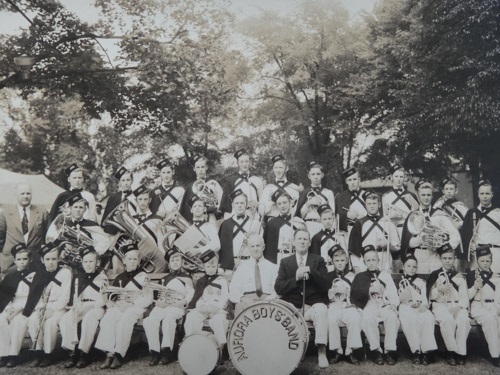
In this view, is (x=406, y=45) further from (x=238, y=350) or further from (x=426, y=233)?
(x=238, y=350)

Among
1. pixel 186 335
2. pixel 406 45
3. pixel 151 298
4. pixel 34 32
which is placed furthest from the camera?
pixel 34 32

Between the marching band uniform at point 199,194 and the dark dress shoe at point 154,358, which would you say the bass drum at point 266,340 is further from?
the marching band uniform at point 199,194

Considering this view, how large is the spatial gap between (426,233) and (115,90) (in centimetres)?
411

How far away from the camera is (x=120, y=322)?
4.91 m

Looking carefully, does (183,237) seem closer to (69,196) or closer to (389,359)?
(69,196)

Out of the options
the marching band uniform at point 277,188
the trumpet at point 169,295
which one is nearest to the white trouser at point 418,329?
the marching band uniform at point 277,188

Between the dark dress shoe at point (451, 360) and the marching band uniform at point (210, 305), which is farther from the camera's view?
the marching band uniform at point (210, 305)

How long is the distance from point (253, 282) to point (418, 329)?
1746 millimetres

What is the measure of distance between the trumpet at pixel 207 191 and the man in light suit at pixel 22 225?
183 cm

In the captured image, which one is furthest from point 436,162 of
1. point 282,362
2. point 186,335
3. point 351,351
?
point 186,335

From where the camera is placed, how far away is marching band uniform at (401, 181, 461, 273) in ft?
16.6

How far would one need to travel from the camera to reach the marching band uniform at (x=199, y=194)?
5.50 m

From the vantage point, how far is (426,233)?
5.16 meters

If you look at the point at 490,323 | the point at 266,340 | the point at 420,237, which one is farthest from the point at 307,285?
the point at 490,323
